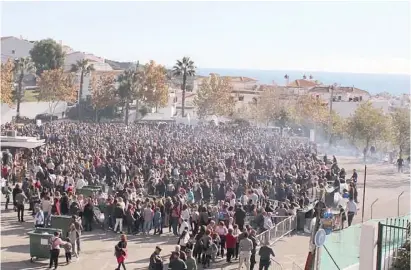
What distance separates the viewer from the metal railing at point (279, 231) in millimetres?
18203

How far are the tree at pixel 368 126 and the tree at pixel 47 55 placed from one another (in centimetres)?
4739

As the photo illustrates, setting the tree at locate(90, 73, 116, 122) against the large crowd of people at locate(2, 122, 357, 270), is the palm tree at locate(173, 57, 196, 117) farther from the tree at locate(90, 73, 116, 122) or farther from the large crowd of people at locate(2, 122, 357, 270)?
the large crowd of people at locate(2, 122, 357, 270)

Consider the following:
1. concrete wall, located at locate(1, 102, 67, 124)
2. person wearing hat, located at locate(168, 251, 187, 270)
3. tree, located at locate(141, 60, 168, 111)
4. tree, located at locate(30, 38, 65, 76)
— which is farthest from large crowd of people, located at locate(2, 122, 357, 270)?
tree, located at locate(30, 38, 65, 76)

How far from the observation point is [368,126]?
49719mm

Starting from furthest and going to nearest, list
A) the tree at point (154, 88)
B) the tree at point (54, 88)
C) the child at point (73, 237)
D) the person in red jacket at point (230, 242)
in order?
the tree at point (154, 88) → the tree at point (54, 88) → the person in red jacket at point (230, 242) → the child at point (73, 237)

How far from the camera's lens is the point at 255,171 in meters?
27.7

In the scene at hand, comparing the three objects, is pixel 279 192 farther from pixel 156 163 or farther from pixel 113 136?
pixel 113 136

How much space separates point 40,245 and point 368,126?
3663cm

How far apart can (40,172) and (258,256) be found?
36.2 feet

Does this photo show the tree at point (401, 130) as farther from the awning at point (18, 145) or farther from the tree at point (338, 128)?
the awning at point (18, 145)

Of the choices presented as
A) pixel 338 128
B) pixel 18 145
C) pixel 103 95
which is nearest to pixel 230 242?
pixel 18 145

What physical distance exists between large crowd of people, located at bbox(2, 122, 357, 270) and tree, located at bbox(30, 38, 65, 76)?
4918cm

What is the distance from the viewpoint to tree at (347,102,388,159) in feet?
162

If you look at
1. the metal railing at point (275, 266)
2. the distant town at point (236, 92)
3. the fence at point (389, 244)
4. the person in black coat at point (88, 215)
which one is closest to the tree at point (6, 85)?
the distant town at point (236, 92)
